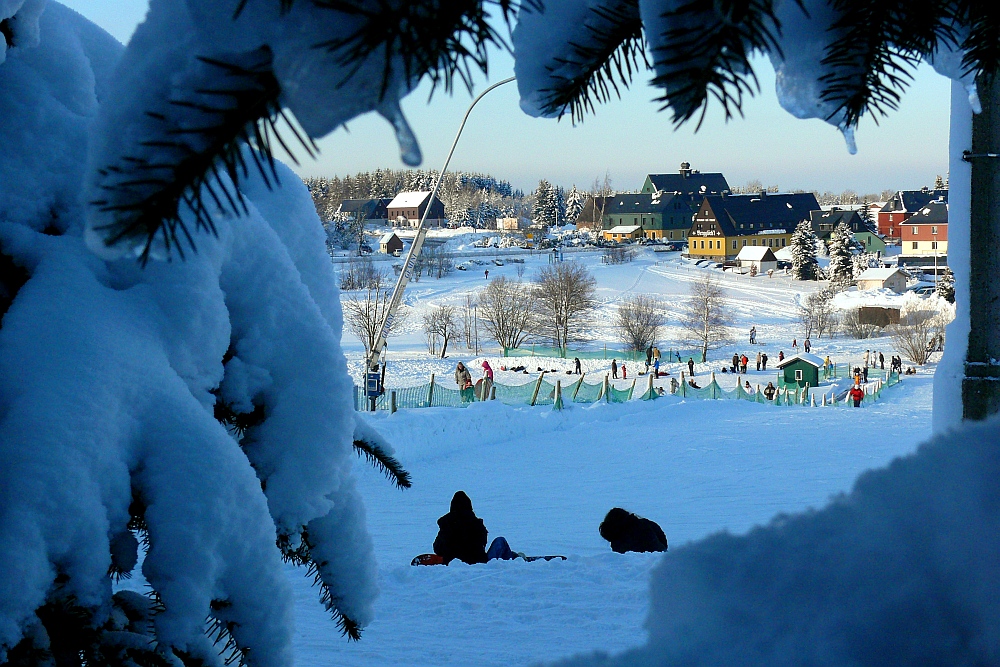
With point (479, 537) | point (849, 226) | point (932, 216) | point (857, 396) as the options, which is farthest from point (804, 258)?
point (479, 537)

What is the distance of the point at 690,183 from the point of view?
117688 millimetres

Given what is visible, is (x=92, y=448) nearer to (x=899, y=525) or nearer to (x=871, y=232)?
(x=899, y=525)

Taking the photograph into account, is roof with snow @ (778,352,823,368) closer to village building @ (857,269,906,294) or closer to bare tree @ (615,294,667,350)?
bare tree @ (615,294,667,350)

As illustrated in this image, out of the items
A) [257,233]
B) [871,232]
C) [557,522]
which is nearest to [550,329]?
[557,522]

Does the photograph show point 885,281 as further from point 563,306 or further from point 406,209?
point 406,209

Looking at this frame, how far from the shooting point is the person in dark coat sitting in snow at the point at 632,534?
9242 millimetres

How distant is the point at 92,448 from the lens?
7.74 feet

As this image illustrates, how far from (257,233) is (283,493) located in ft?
3.14

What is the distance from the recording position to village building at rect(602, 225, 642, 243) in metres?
109

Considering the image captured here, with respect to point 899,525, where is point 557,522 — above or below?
below

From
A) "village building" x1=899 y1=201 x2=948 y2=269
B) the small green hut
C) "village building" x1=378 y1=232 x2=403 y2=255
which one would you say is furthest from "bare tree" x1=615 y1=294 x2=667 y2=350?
"village building" x1=899 y1=201 x2=948 y2=269

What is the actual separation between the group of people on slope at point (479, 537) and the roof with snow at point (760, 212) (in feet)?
269

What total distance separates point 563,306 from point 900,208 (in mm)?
70829

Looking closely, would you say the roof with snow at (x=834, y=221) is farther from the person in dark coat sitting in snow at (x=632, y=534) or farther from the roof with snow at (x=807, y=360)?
the person in dark coat sitting in snow at (x=632, y=534)
